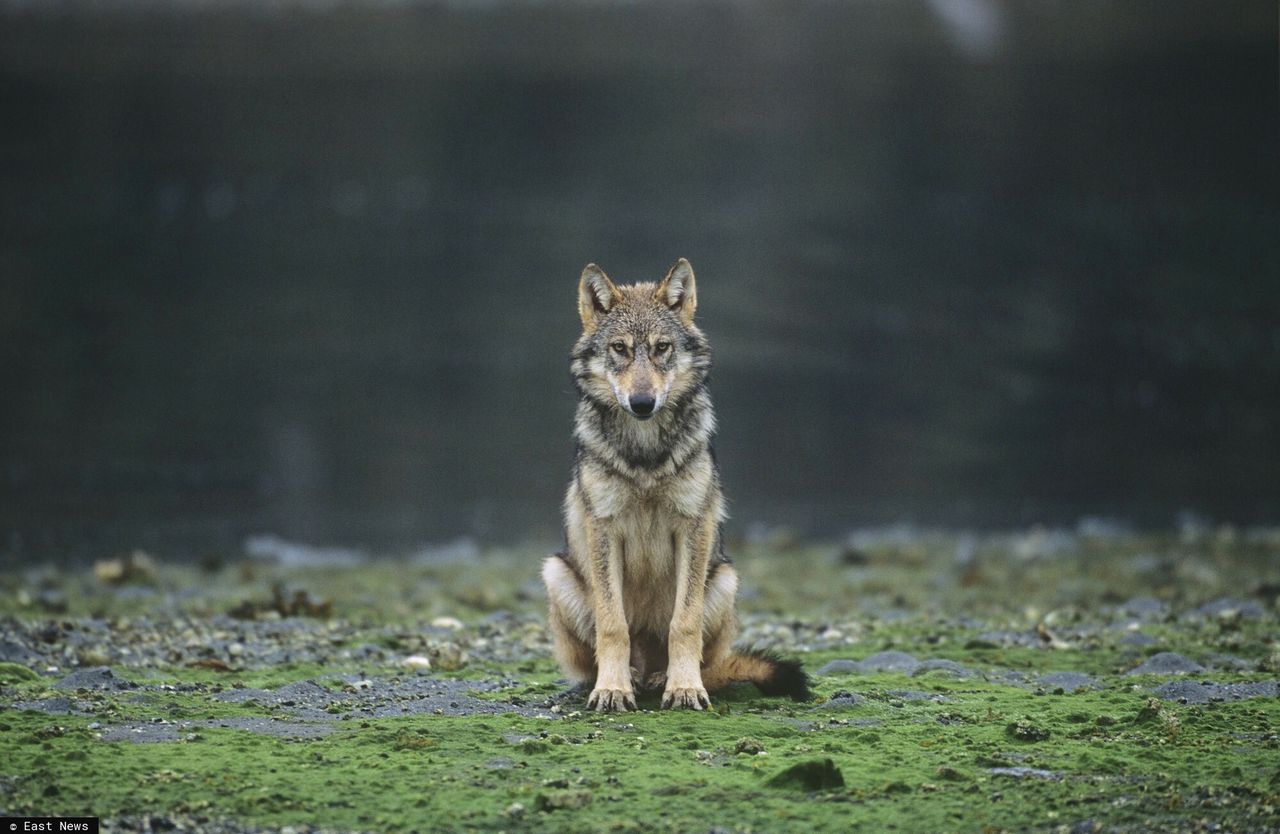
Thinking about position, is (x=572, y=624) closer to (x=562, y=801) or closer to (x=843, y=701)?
(x=843, y=701)

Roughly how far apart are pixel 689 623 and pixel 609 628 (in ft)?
1.58

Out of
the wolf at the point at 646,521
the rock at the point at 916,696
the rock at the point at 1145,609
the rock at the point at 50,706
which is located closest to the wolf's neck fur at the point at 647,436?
the wolf at the point at 646,521

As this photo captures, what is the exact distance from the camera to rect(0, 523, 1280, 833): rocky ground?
6289mm

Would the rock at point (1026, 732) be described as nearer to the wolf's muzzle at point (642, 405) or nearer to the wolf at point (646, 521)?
the wolf at point (646, 521)

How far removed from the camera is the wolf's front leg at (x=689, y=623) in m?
8.51

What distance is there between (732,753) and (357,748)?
75.1 inches

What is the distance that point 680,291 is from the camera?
8977 millimetres

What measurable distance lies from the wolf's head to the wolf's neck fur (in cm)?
8

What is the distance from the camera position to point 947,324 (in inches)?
1375

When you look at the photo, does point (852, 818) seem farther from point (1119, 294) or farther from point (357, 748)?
point (1119, 294)

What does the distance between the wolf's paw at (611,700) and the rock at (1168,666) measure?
142 inches

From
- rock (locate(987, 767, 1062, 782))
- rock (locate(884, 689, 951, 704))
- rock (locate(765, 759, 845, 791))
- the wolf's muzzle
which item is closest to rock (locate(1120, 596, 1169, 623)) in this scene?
rock (locate(884, 689, 951, 704))

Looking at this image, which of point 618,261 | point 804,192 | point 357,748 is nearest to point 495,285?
point 618,261

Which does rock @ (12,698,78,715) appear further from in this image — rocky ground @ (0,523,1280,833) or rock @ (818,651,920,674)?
rock @ (818,651,920,674)
